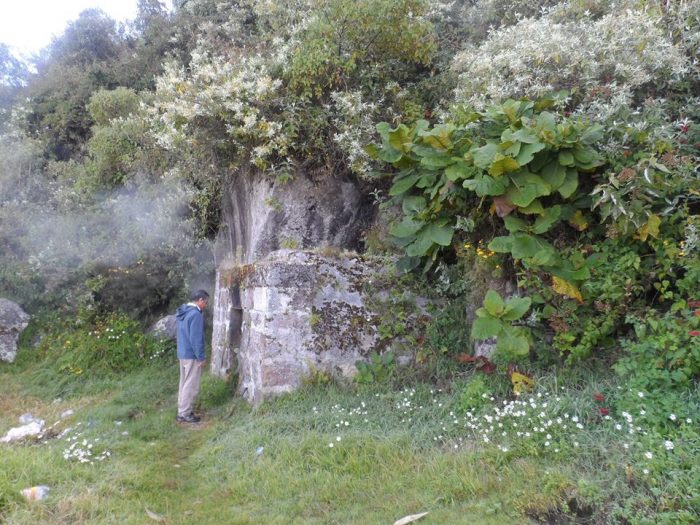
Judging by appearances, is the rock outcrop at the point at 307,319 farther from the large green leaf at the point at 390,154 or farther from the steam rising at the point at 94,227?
the steam rising at the point at 94,227

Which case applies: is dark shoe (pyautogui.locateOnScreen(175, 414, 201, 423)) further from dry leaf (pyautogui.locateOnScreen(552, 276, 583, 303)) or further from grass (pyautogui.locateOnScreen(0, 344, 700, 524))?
dry leaf (pyautogui.locateOnScreen(552, 276, 583, 303))

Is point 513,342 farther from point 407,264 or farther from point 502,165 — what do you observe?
point 407,264

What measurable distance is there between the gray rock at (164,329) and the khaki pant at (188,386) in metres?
3.12

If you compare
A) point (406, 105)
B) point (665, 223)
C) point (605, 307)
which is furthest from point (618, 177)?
point (406, 105)

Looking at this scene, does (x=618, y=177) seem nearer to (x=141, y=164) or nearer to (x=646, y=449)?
(x=646, y=449)

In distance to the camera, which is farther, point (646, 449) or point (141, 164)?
point (141, 164)

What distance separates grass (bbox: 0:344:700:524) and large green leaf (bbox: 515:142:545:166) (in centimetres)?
195

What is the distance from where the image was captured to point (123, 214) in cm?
1005

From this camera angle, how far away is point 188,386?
651 cm

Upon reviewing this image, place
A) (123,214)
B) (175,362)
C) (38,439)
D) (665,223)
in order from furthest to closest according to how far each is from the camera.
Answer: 1. (123,214)
2. (175,362)
3. (38,439)
4. (665,223)

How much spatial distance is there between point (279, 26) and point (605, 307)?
657 centimetres

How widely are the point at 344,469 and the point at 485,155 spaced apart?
2984mm

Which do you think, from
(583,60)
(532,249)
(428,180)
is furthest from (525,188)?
(583,60)

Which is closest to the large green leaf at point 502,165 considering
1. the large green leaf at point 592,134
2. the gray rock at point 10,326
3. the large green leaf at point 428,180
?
the large green leaf at point 592,134
